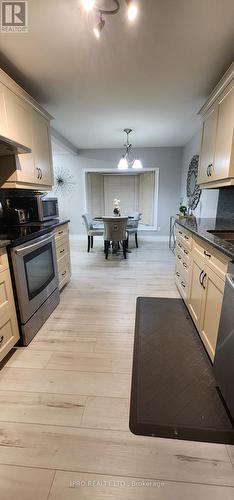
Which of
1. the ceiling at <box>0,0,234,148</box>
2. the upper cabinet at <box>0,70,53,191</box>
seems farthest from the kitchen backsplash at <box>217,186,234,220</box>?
the upper cabinet at <box>0,70,53,191</box>

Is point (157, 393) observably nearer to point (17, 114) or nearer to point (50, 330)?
point (50, 330)

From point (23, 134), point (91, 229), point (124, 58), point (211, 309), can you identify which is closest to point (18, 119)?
point (23, 134)

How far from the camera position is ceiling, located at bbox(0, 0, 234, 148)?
1.40 meters

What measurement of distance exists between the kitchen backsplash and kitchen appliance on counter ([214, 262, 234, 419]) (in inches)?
66.3

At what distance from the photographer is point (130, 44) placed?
1.66 meters

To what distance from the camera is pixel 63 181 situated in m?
5.86

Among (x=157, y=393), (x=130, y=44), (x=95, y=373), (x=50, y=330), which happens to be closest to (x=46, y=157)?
(x=130, y=44)

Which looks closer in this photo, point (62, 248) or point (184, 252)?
point (184, 252)

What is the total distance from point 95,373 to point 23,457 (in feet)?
2.03

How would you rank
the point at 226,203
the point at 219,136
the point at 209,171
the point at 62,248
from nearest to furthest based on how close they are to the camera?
1. the point at 219,136
2. the point at 209,171
3. the point at 226,203
4. the point at 62,248

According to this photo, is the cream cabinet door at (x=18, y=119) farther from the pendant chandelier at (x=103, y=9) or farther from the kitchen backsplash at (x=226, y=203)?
the kitchen backsplash at (x=226, y=203)

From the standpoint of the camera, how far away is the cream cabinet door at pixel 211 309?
1.44 metres

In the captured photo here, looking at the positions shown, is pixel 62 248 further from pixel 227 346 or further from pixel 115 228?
pixel 227 346

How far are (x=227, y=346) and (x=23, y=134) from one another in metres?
2.62
